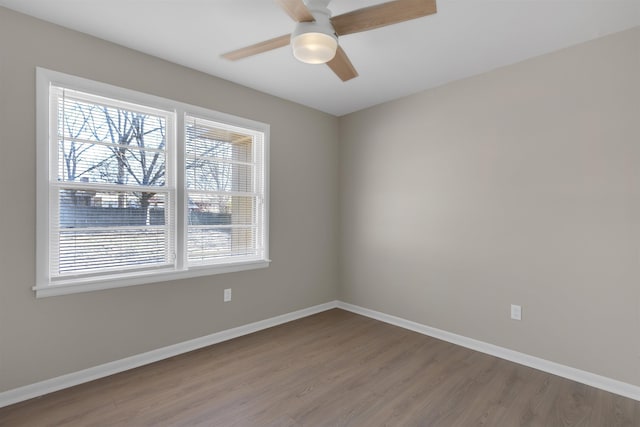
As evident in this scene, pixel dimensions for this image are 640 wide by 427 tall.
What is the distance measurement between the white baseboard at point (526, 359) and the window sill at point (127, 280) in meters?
1.91

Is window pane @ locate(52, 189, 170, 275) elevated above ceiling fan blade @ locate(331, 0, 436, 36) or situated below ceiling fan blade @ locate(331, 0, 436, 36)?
below

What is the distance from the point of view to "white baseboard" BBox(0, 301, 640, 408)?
2.20 meters

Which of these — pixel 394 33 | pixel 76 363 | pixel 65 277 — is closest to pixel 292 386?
pixel 76 363

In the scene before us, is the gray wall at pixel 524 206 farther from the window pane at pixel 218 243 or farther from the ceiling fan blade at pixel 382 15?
the ceiling fan blade at pixel 382 15

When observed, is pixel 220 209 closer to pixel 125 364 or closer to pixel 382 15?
pixel 125 364

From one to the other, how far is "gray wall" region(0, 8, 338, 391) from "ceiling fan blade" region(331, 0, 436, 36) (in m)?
1.75

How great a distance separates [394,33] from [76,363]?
3.42m

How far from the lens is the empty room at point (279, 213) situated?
2.10 m

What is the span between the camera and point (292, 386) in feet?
7.73

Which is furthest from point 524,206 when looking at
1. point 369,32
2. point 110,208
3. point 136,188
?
point 110,208

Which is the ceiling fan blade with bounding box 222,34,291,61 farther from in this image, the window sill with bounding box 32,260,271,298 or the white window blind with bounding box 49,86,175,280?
the window sill with bounding box 32,260,271,298

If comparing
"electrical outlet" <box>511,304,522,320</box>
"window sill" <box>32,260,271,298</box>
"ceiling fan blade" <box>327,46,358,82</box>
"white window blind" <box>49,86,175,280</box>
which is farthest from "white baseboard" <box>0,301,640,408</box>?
"ceiling fan blade" <box>327,46,358,82</box>

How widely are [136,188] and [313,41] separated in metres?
1.91

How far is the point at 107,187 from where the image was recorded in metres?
2.49
